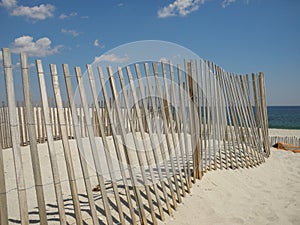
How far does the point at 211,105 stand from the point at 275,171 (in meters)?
2.53

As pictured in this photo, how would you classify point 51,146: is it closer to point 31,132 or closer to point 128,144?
point 31,132

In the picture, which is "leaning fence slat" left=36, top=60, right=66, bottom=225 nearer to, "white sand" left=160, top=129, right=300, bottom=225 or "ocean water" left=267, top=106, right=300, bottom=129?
"white sand" left=160, top=129, right=300, bottom=225

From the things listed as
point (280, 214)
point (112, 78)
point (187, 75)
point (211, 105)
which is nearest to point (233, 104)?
point (211, 105)

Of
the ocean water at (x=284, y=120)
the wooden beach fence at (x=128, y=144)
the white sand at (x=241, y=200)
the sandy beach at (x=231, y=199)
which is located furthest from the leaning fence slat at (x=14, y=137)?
the ocean water at (x=284, y=120)

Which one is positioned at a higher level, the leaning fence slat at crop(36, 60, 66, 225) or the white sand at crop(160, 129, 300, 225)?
the leaning fence slat at crop(36, 60, 66, 225)

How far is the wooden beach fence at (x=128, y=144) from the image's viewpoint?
2061mm

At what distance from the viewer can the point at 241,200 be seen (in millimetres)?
3895

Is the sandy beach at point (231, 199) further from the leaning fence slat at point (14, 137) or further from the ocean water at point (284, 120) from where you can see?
the ocean water at point (284, 120)

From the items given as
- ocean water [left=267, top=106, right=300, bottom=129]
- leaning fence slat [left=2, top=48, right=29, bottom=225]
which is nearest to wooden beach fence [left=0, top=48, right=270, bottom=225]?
leaning fence slat [left=2, top=48, right=29, bottom=225]

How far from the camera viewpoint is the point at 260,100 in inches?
270

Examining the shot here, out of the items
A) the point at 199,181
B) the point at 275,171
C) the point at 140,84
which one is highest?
the point at 140,84

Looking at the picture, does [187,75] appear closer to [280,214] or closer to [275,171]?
[280,214]

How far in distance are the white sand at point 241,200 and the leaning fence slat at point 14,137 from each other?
66.5 inches

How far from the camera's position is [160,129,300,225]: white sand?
3285 mm
